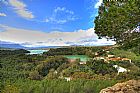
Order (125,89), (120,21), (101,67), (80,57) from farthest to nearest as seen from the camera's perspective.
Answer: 1. (80,57)
2. (101,67)
3. (120,21)
4. (125,89)

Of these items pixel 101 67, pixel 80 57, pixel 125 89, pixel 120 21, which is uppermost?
pixel 120 21

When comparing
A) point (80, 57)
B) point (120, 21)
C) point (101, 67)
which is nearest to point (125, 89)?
point (120, 21)

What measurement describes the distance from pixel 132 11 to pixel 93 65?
37318 mm

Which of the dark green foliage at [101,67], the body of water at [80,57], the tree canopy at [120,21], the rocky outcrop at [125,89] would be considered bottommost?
the dark green foliage at [101,67]

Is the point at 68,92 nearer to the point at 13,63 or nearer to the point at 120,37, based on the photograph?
the point at 120,37

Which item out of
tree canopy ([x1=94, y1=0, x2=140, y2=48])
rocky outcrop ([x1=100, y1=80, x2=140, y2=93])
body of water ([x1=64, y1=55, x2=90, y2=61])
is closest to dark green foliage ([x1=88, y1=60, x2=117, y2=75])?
body of water ([x1=64, y1=55, x2=90, y2=61])

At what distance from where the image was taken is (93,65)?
4875 cm

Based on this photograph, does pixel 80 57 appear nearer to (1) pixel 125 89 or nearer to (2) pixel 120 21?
(2) pixel 120 21

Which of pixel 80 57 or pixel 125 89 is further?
pixel 80 57

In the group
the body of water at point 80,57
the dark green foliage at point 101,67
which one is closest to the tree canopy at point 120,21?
the dark green foliage at point 101,67

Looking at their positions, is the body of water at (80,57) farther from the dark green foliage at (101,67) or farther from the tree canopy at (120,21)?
the tree canopy at (120,21)

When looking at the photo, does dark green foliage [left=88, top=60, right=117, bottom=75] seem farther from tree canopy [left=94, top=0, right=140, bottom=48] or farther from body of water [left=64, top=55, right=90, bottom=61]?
tree canopy [left=94, top=0, right=140, bottom=48]

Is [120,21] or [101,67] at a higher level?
[120,21]

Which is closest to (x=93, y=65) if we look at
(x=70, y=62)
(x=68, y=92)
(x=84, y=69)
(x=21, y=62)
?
(x=84, y=69)
